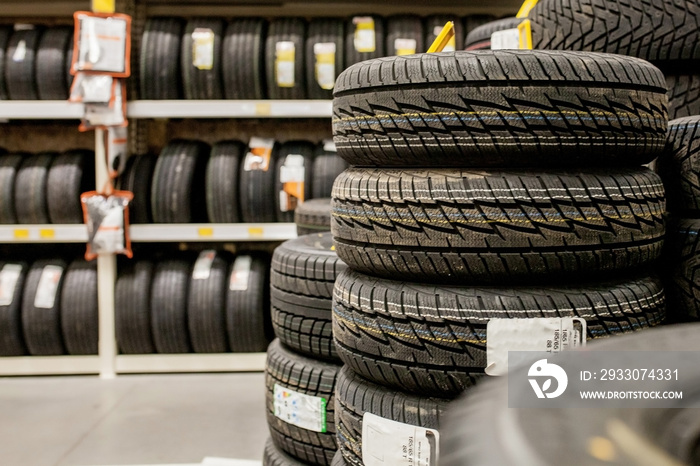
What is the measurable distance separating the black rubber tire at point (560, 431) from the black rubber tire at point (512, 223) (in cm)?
42

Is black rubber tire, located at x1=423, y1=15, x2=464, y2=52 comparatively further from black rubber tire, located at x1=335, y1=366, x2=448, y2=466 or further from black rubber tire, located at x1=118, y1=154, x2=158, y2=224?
black rubber tire, located at x1=335, y1=366, x2=448, y2=466

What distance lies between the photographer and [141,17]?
3.72 meters

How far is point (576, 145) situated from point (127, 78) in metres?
2.80

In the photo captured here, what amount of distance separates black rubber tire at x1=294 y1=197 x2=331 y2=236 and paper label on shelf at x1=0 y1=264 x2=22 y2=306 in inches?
65.1

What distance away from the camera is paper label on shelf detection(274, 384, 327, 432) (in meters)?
1.59

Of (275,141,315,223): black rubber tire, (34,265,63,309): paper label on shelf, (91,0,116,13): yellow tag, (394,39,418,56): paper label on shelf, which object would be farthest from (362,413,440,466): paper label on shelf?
(91,0,116,13): yellow tag

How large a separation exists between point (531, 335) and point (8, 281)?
2975 millimetres

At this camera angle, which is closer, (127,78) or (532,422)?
(532,422)

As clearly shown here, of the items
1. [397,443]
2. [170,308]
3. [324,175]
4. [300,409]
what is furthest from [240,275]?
[397,443]

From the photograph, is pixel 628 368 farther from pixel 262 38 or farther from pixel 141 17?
pixel 141 17

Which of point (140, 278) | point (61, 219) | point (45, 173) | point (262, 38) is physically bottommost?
point (140, 278)

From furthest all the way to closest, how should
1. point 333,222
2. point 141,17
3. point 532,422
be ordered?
point 141,17 < point 333,222 < point 532,422

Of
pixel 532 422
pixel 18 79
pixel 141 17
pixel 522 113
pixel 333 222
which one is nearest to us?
pixel 532 422

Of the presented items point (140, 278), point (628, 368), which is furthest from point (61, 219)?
point (628, 368)
